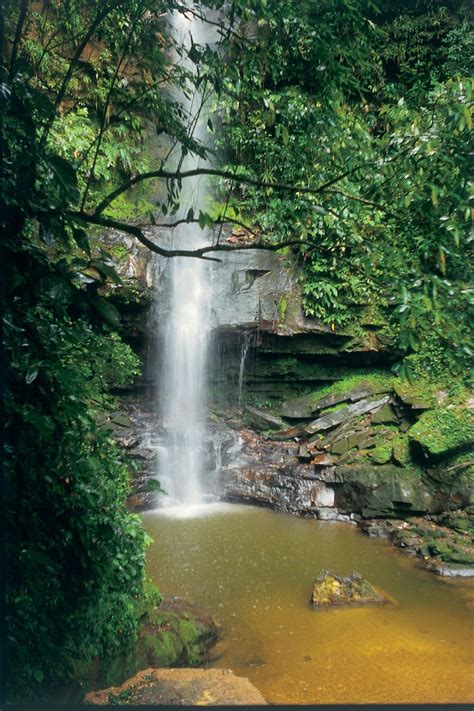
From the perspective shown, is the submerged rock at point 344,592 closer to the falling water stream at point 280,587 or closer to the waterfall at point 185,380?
the falling water stream at point 280,587

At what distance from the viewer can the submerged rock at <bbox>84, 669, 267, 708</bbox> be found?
1.72m

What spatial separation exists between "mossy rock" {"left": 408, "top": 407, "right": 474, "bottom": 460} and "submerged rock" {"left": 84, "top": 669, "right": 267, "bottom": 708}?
128 inches

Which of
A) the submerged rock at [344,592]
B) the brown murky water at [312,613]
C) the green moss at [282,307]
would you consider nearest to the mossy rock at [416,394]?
the brown murky water at [312,613]

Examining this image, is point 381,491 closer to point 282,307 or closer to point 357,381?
→ point 357,381

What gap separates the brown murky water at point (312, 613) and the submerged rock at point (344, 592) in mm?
78

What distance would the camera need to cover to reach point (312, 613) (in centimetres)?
310

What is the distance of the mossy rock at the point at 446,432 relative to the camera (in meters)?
4.68

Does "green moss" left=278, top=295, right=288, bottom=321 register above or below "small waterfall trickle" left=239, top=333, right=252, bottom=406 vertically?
above

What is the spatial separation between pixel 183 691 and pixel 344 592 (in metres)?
1.70

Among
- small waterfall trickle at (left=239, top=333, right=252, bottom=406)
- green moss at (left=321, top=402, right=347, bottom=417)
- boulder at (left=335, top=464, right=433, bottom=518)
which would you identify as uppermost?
small waterfall trickle at (left=239, top=333, right=252, bottom=406)

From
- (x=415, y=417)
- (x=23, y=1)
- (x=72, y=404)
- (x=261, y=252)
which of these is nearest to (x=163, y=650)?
(x=72, y=404)

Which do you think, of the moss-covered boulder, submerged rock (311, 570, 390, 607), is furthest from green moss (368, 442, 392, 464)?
the moss-covered boulder

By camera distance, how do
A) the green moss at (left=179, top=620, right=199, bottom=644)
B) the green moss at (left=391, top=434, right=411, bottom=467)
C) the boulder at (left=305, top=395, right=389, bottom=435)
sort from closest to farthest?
the green moss at (left=179, top=620, right=199, bottom=644) → the green moss at (left=391, top=434, right=411, bottom=467) → the boulder at (left=305, top=395, right=389, bottom=435)

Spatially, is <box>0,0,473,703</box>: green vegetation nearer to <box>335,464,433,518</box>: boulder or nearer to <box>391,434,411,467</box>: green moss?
<box>335,464,433,518</box>: boulder
